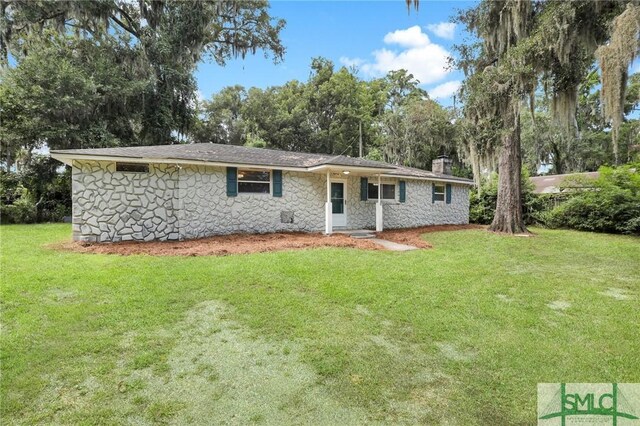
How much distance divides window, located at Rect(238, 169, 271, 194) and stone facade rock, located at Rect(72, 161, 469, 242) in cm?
20

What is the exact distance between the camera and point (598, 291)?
5086mm

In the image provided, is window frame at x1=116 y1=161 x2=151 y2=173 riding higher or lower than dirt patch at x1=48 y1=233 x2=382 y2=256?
higher

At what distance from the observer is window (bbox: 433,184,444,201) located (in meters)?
14.9

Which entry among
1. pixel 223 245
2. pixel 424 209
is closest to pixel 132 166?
pixel 223 245

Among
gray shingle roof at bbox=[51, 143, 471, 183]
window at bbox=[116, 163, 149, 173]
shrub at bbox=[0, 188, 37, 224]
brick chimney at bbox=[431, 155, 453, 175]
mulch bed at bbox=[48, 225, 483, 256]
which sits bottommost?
mulch bed at bbox=[48, 225, 483, 256]

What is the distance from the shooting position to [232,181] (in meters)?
10.0

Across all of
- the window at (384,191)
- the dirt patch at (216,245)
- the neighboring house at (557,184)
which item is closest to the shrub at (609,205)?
the neighboring house at (557,184)

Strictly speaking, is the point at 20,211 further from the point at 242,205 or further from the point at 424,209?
the point at 424,209

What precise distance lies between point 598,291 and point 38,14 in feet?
74.1

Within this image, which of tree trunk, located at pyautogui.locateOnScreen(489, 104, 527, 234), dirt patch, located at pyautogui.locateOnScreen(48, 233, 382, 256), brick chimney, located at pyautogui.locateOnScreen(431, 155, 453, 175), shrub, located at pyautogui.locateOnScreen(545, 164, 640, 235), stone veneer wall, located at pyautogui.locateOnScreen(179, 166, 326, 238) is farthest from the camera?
brick chimney, located at pyautogui.locateOnScreen(431, 155, 453, 175)

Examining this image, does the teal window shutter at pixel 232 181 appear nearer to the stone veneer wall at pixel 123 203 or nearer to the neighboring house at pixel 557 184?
the stone veneer wall at pixel 123 203

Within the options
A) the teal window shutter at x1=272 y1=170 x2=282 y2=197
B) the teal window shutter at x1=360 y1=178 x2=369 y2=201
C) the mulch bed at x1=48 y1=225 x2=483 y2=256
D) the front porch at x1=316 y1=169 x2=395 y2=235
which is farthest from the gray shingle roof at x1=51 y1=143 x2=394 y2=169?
the mulch bed at x1=48 y1=225 x2=483 y2=256

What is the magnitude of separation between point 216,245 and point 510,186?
9500 mm

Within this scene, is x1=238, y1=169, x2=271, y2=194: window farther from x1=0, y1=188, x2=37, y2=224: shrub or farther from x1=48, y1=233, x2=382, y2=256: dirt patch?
x1=0, y1=188, x2=37, y2=224: shrub
